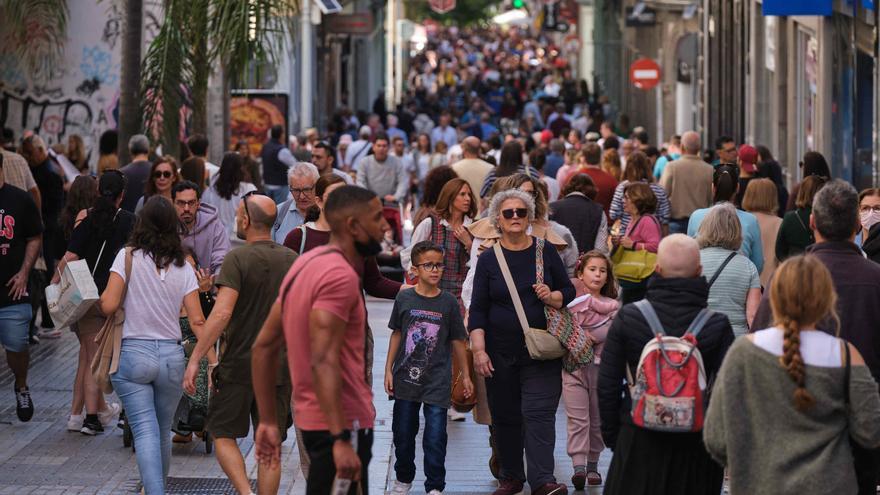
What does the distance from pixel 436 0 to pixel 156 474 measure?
4907 centimetres

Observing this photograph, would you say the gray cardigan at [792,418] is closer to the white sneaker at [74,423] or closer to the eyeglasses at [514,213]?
the eyeglasses at [514,213]

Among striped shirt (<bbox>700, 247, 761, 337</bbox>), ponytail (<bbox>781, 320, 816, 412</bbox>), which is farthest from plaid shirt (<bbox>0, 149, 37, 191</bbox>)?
ponytail (<bbox>781, 320, 816, 412</bbox>)

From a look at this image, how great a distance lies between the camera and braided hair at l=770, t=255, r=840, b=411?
18.0 feet

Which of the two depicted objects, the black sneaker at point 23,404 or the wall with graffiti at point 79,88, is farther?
the wall with graffiti at point 79,88

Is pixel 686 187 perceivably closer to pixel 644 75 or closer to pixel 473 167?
pixel 473 167

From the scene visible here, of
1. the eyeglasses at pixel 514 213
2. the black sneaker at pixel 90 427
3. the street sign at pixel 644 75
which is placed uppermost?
the street sign at pixel 644 75

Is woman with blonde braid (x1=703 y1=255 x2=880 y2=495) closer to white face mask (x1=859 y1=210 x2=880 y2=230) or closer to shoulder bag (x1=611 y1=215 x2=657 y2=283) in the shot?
white face mask (x1=859 y1=210 x2=880 y2=230)

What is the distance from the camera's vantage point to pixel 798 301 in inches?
217

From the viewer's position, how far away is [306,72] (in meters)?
34.9

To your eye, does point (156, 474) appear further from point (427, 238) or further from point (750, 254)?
point (750, 254)

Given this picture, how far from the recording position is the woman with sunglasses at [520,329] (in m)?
8.64

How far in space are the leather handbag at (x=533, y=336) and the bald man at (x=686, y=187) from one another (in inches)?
300

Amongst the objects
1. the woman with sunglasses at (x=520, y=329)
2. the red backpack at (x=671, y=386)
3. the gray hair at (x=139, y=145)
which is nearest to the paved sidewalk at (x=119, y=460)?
the woman with sunglasses at (x=520, y=329)

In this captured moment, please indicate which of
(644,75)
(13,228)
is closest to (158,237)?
(13,228)
